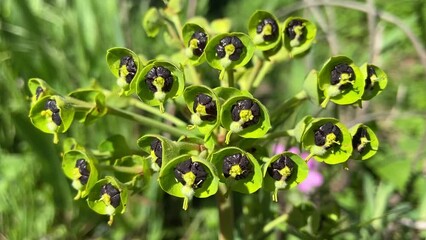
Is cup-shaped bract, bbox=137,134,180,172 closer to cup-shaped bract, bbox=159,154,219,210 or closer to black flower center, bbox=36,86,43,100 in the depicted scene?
cup-shaped bract, bbox=159,154,219,210

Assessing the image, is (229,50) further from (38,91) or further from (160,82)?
(38,91)

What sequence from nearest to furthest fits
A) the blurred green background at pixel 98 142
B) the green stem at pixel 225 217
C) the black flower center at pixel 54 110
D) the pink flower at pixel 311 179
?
the black flower center at pixel 54 110
the green stem at pixel 225 217
the blurred green background at pixel 98 142
the pink flower at pixel 311 179

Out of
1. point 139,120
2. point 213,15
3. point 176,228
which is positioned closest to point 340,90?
point 139,120

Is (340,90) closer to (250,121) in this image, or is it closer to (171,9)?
(250,121)

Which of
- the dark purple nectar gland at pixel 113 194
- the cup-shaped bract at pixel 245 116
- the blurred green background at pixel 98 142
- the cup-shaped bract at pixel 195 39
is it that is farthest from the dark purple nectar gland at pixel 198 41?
the blurred green background at pixel 98 142

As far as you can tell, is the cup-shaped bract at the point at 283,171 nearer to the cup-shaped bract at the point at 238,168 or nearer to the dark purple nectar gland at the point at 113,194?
the cup-shaped bract at the point at 238,168

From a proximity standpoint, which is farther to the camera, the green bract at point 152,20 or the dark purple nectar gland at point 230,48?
the green bract at point 152,20

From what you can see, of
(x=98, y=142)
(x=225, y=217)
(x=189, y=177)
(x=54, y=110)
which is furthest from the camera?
(x=98, y=142)

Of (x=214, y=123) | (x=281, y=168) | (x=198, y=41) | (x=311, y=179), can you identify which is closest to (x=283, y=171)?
(x=281, y=168)

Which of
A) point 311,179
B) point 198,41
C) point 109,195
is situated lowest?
point 311,179
